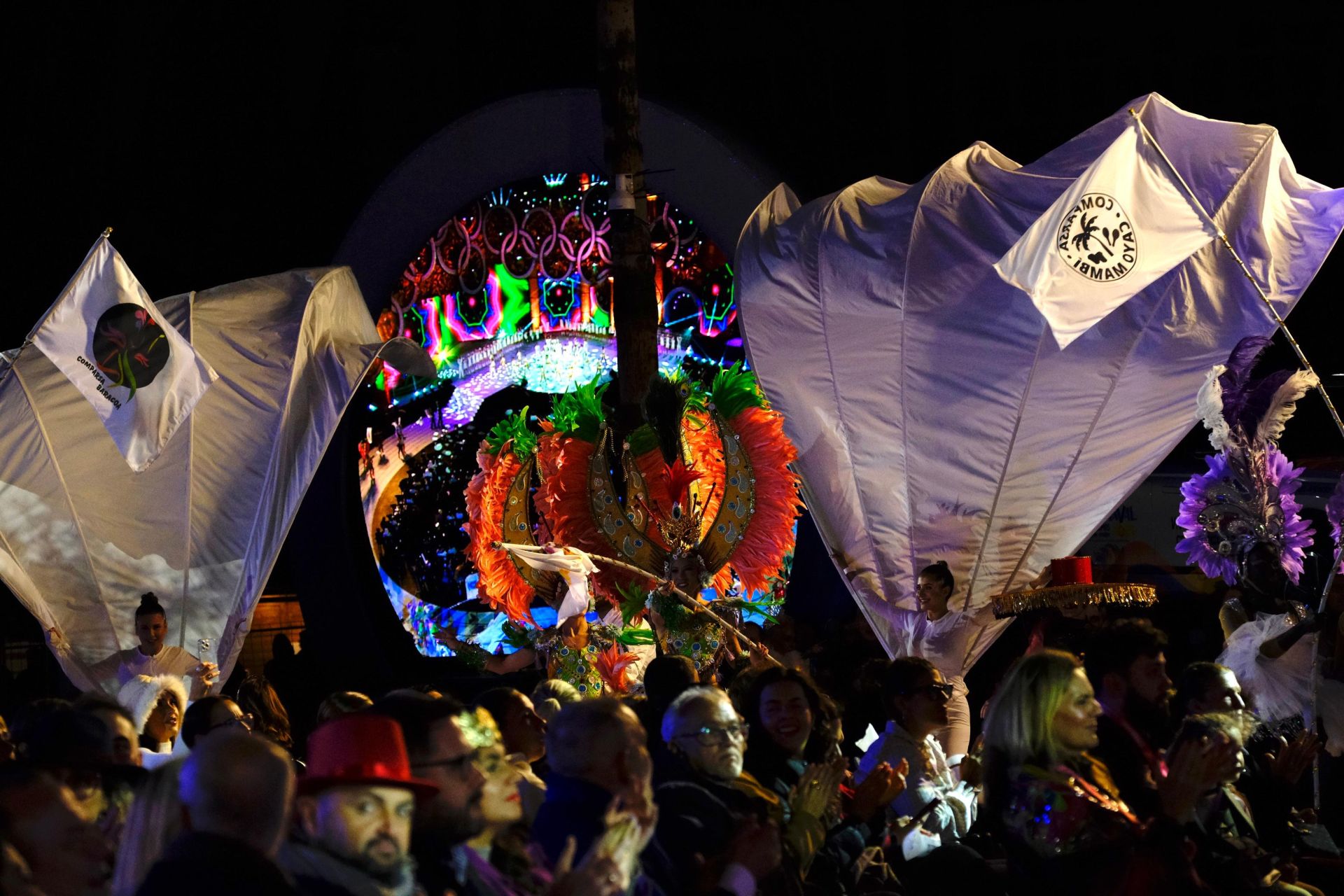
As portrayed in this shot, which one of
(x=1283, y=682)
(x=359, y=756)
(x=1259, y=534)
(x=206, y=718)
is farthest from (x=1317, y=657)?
(x=359, y=756)

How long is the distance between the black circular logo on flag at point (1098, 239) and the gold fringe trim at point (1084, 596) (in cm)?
128

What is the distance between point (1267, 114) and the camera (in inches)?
395

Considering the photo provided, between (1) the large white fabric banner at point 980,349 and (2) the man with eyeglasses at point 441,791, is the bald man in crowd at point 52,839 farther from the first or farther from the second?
(1) the large white fabric banner at point 980,349

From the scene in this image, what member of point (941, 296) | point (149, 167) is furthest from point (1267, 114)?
point (149, 167)

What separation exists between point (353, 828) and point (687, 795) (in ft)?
3.91

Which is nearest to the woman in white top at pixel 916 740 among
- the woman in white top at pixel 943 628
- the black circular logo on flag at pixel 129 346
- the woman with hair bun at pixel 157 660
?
the woman in white top at pixel 943 628

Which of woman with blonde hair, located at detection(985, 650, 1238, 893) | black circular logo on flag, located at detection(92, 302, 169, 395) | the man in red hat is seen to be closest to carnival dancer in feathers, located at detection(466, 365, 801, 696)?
black circular logo on flag, located at detection(92, 302, 169, 395)

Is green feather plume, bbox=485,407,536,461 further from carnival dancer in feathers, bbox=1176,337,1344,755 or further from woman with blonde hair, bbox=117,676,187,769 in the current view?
carnival dancer in feathers, bbox=1176,337,1344,755

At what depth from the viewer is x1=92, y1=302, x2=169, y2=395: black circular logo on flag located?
867 cm

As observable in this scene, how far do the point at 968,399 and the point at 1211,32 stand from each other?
11.7 feet

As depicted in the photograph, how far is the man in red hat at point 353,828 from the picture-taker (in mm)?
2867

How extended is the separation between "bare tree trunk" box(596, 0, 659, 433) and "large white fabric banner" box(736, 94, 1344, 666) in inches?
62.8

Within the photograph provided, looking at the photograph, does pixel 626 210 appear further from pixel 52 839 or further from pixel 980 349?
pixel 52 839

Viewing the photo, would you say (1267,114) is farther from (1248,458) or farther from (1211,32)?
(1248,458)
